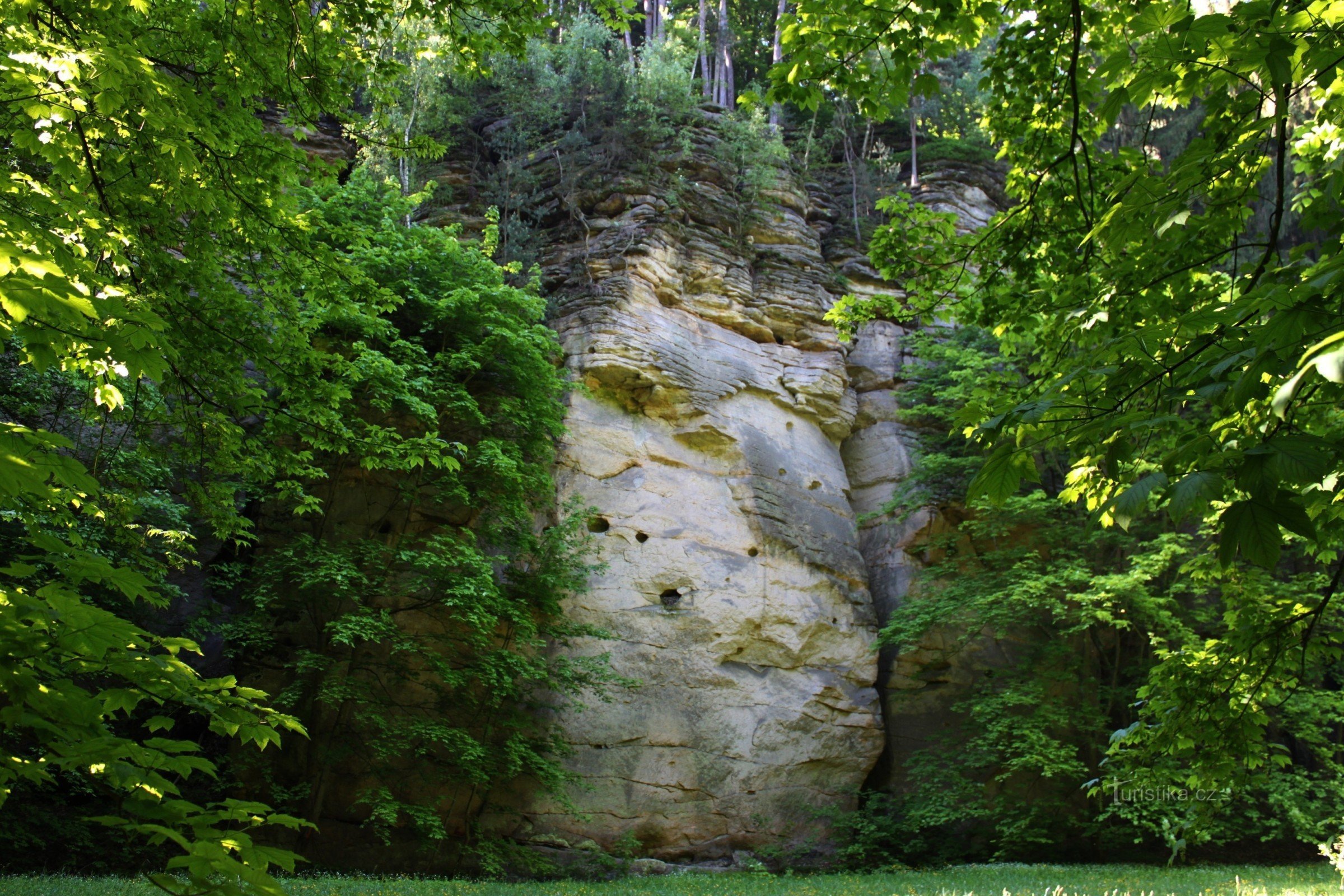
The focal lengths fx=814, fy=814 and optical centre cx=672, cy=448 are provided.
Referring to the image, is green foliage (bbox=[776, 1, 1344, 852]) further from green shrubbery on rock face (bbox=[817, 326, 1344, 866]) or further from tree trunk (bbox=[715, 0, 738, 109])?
tree trunk (bbox=[715, 0, 738, 109])

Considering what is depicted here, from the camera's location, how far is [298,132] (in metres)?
6.56

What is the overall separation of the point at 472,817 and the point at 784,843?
5.78 meters

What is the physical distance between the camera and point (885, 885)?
420 inches

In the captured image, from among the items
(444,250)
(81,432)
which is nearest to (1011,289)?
(444,250)

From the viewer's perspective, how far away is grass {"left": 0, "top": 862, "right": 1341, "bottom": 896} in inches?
303

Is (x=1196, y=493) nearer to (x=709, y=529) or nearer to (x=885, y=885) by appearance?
(x=885, y=885)

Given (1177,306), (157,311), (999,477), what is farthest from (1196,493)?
(157,311)

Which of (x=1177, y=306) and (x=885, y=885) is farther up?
(x=1177, y=306)

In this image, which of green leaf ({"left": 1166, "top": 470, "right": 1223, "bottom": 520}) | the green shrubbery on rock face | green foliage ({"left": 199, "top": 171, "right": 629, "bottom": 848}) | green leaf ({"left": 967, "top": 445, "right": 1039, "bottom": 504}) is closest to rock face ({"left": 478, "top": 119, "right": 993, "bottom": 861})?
green foliage ({"left": 199, "top": 171, "right": 629, "bottom": 848})

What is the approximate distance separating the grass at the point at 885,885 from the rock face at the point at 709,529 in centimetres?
233

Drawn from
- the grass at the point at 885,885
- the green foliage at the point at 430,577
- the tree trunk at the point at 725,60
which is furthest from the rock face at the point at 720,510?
the tree trunk at the point at 725,60

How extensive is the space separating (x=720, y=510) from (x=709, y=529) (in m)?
0.55

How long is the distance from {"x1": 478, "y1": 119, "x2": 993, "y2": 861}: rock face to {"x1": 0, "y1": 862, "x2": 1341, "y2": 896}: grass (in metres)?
2.54

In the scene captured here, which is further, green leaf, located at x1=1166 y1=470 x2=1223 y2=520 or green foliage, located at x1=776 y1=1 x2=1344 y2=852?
green foliage, located at x1=776 y1=1 x2=1344 y2=852
